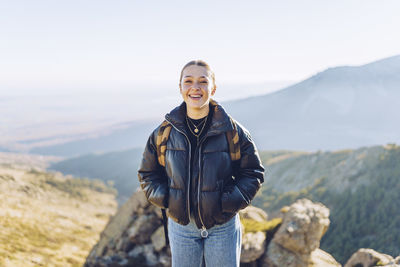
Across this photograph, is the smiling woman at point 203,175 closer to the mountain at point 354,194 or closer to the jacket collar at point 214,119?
the jacket collar at point 214,119

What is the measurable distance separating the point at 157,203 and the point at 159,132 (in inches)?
45.7

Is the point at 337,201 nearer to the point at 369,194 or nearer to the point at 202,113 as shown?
the point at 369,194

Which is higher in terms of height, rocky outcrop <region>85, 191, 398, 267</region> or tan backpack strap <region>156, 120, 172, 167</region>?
tan backpack strap <region>156, 120, 172, 167</region>

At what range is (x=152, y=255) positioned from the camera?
10570 mm

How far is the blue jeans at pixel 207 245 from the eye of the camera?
13.2 ft

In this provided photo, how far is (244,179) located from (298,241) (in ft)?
22.3

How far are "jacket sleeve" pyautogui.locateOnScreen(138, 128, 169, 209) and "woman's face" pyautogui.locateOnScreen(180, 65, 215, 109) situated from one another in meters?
0.90

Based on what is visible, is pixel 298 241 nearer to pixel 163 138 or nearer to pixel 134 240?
pixel 134 240

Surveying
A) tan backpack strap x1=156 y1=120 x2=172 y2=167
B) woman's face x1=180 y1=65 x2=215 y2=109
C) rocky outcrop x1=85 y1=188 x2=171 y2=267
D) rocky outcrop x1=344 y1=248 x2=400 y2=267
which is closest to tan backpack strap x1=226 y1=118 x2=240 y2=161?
woman's face x1=180 y1=65 x2=215 y2=109

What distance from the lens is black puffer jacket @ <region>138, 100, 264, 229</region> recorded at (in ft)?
12.7

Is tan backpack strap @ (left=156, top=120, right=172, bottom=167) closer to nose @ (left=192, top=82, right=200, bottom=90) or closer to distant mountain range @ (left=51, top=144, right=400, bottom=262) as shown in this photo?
nose @ (left=192, top=82, right=200, bottom=90)

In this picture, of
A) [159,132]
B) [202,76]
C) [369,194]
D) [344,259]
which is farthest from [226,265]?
[369,194]

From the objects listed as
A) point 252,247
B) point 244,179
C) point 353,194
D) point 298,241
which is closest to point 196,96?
point 244,179

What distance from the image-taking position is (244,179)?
159 inches
